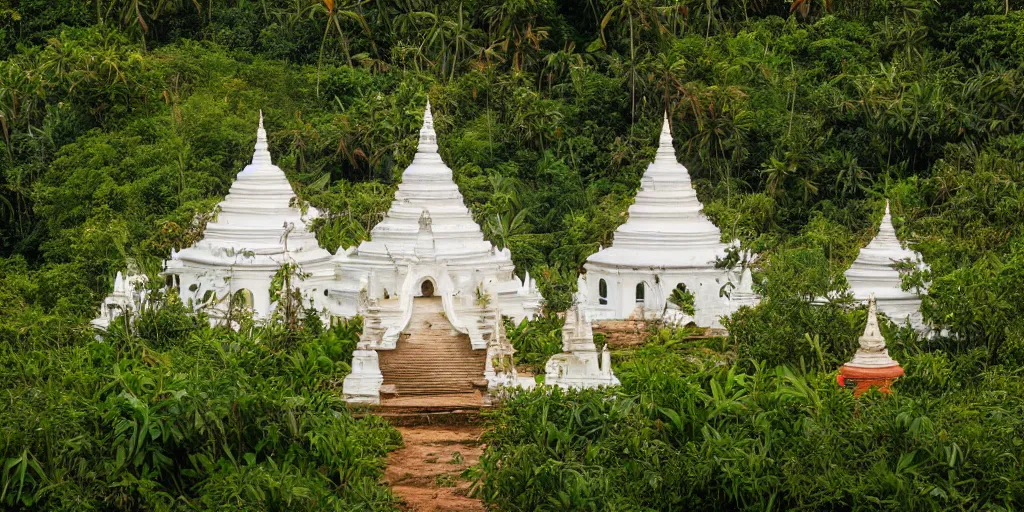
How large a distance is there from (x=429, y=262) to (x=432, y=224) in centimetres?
105

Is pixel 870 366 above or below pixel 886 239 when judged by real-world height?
below

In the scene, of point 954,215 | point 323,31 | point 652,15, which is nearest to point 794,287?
point 954,215

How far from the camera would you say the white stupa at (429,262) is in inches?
1298

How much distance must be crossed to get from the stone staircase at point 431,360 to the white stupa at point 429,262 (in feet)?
1.89

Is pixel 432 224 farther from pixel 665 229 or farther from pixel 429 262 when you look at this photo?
pixel 665 229

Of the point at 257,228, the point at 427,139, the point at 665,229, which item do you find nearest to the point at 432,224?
the point at 427,139

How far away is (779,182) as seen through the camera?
45.2 metres

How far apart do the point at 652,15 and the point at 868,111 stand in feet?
20.1

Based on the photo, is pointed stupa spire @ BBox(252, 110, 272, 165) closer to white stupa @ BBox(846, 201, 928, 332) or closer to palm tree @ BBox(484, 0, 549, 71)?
white stupa @ BBox(846, 201, 928, 332)

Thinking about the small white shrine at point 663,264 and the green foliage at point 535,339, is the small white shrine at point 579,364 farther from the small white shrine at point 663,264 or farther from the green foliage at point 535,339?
the small white shrine at point 663,264

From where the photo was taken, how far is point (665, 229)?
123 ft

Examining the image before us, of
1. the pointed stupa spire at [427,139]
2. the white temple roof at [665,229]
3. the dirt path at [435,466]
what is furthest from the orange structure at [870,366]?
the pointed stupa spire at [427,139]

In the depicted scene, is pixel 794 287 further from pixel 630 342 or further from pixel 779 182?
pixel 779 182

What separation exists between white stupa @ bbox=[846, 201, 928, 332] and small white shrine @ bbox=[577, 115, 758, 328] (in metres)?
1.75
